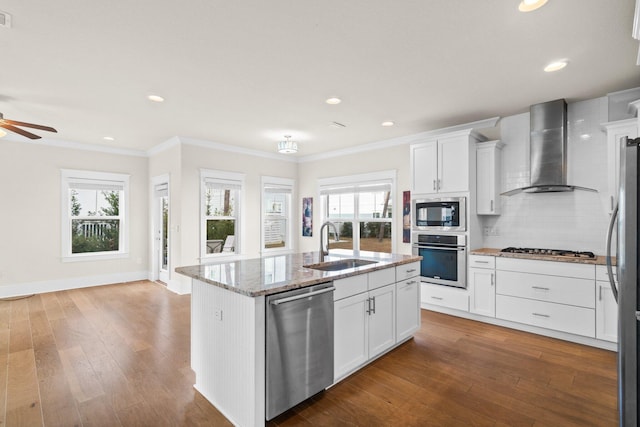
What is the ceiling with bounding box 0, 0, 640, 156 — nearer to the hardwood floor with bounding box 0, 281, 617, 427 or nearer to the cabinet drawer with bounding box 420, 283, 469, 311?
the cabinet drawer with bounding box 420, 283, 469, 311

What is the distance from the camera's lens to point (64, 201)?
5.62 metres

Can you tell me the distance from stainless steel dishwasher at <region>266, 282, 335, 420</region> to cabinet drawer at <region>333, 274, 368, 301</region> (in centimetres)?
8

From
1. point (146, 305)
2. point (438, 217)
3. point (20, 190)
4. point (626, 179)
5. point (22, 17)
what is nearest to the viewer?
point (626, 179)

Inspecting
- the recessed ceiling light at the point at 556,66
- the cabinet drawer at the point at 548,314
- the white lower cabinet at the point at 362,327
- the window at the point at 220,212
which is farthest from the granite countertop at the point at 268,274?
the window at the point at 220,212

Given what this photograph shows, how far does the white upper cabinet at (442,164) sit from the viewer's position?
414cm

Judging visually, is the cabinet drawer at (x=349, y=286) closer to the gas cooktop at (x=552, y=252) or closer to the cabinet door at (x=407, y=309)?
the cabinet door at (x=407, y=309)

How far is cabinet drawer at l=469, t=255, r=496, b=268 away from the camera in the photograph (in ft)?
12.7

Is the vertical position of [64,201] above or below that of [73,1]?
below

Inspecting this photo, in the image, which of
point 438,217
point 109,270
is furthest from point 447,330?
point 109,270

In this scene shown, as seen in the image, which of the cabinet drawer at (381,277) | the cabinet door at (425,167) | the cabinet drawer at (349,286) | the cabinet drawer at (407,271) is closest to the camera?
the cabinet drawer at (349,286)

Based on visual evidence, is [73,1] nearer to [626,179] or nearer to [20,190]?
[626,179]

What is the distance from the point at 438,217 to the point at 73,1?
4215mm

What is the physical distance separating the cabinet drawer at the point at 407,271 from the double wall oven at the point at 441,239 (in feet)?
3.33

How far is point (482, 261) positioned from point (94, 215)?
6.74 meters
